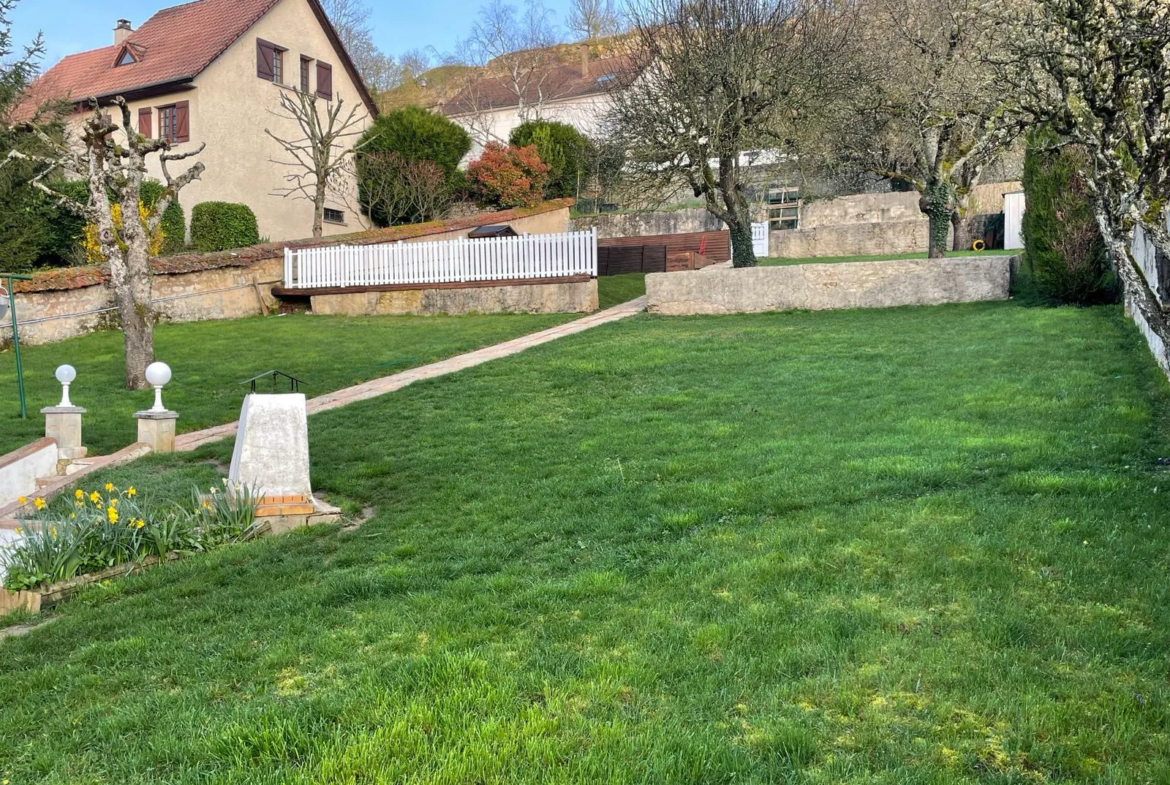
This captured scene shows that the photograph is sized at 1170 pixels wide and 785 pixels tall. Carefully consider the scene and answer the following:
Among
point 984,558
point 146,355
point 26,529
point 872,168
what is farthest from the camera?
point 872,168

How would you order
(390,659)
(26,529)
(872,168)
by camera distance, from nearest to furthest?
(390,659) → (26,529) → (872,168)

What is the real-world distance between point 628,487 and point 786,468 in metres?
1.10

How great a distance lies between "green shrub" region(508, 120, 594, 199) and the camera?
29.2 metres

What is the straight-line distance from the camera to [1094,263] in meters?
12.6

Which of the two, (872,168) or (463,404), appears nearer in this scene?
(463,404)

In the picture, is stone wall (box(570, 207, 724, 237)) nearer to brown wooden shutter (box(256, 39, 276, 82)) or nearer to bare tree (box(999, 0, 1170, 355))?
brown wooden shutter (box(256, 39, 276, 82))

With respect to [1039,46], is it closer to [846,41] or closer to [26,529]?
[26,529]

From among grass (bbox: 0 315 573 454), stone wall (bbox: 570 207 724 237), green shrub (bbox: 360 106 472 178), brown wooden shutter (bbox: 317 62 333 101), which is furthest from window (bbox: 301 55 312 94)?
grass (bbox: 0 315 573 454)

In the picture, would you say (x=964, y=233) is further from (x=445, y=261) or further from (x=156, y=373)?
(x=156, y=373)

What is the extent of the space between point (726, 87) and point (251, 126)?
15.8 metres

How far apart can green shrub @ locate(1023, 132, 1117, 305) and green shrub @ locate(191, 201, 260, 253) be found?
60.6 ft

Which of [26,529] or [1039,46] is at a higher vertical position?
[1039,46]

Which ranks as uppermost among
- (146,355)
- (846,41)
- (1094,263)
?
(846,41)

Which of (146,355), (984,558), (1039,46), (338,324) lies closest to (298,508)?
(984,558)
